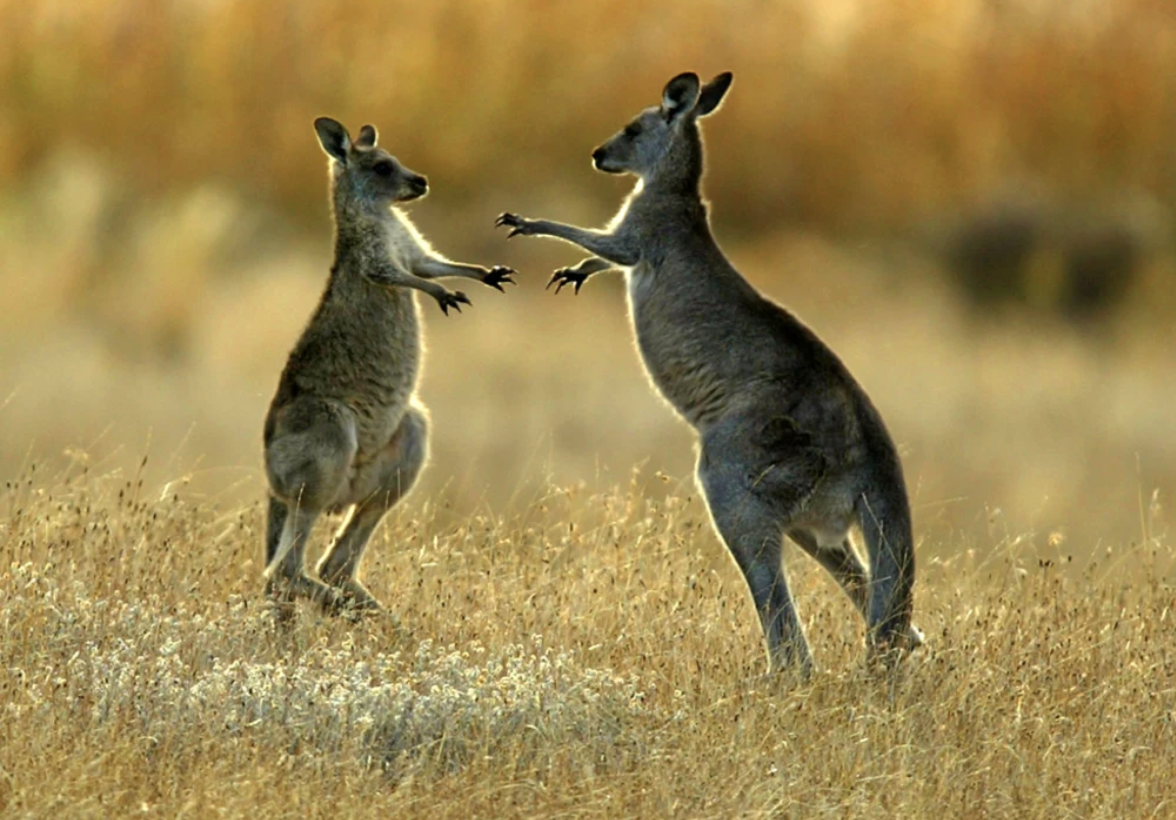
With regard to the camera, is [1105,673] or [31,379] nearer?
[1105,673]

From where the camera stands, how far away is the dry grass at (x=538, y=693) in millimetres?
6660

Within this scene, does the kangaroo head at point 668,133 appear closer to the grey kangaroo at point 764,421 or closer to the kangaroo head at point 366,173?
the grey kangaroo at point 764,421

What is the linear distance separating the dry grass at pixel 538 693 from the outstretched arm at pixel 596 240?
1.34 meters

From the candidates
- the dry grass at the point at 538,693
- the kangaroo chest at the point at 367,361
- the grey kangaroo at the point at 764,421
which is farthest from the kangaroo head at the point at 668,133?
the dry grass at the point at 538,693

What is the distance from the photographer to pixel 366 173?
1014 cm

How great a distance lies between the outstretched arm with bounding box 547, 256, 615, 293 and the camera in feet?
30.7

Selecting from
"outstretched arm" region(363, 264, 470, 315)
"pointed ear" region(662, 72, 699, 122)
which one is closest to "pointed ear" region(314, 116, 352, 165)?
"outstretched arm" region(363, 264, 470, 315)

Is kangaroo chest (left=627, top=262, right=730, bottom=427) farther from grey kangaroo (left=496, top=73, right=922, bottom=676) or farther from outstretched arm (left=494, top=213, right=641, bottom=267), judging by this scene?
outstretched arm (left=494, top=213, right=641, bottom=267)

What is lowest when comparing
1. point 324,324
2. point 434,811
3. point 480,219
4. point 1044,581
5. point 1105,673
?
point 434,811

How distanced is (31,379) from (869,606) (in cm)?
1574

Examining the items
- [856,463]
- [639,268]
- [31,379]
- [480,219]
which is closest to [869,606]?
[856,463]

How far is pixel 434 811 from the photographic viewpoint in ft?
21.2


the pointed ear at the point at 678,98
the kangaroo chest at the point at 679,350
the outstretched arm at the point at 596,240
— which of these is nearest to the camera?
the kangaroo chest at the point at 679,350

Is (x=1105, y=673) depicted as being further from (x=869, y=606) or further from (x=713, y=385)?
(x=713, y=385)
